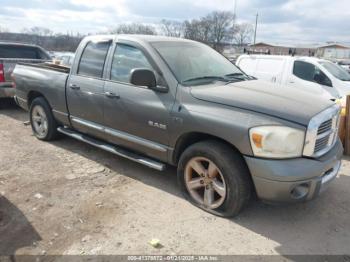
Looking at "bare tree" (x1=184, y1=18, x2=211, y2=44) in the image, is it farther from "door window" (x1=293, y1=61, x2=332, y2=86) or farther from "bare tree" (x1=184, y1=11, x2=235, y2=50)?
"door window" (x1=293, y1=61, x2=332, y2=86)

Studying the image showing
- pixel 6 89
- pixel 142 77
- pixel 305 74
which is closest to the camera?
pixel 142 77

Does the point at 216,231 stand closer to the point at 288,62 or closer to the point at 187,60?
the point at 187,60

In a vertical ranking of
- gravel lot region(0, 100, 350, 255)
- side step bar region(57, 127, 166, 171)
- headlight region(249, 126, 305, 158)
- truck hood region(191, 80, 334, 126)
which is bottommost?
gravel lot region(0, 100, 350, 255)

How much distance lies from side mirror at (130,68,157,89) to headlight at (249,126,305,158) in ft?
4.39

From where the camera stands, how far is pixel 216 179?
352 centimetres

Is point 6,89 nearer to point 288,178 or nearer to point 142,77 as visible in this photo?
point 142,77

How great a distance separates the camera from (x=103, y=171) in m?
4.69

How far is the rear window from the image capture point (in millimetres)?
8664

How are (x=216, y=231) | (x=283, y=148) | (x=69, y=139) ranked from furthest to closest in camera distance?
(x=69, y=139)
(x=216, y=231)
(x=283, y=148)

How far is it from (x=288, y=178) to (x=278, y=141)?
347mm

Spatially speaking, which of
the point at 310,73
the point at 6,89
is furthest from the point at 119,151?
the point at 310,73

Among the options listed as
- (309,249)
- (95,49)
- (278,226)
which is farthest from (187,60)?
(309,249)

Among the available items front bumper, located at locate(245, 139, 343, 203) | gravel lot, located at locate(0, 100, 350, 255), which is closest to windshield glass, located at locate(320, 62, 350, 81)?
gravel lot, located at locate(0, 100, 350, 255)

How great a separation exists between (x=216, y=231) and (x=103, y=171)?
6.72ft
